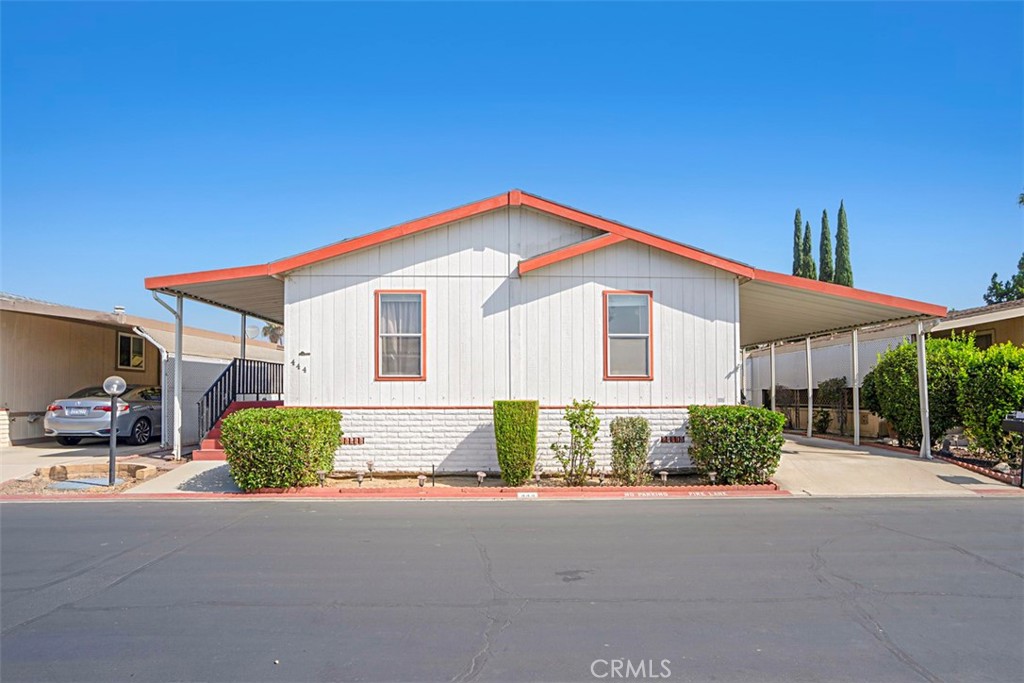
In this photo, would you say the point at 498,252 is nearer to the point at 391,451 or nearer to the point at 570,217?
the point at 570,217

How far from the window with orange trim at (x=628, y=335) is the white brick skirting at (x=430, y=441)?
2.37 feet

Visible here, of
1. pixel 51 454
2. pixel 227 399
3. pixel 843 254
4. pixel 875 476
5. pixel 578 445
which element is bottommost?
pixel 875 476

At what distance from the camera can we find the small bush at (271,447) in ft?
35.7

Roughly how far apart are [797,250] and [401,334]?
3827 cm

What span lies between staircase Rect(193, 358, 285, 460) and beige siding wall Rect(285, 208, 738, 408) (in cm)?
245

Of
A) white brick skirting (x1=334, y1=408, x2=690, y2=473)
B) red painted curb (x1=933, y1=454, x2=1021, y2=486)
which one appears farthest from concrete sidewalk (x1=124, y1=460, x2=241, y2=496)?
red painted curb (x1=933, y1=454, x2=1021, y2=486)

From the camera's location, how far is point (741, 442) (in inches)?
453

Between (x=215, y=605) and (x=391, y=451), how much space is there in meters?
6.98

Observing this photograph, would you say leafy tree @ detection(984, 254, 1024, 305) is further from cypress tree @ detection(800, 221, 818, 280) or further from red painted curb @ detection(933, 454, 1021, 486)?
red painted curb @ detection(933, 454, 1021, 486)

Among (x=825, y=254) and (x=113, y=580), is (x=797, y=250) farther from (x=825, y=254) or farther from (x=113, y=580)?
(x=113, y=580)

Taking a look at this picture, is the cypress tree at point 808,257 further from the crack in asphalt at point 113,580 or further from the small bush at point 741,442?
the crack in asphalt at point 113,580

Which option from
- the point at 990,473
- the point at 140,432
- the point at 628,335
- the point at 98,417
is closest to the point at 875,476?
Result: the point at 990,473

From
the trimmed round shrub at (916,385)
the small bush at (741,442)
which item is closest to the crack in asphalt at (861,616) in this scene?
the small bush at (741,442)

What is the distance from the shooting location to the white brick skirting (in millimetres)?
12656
